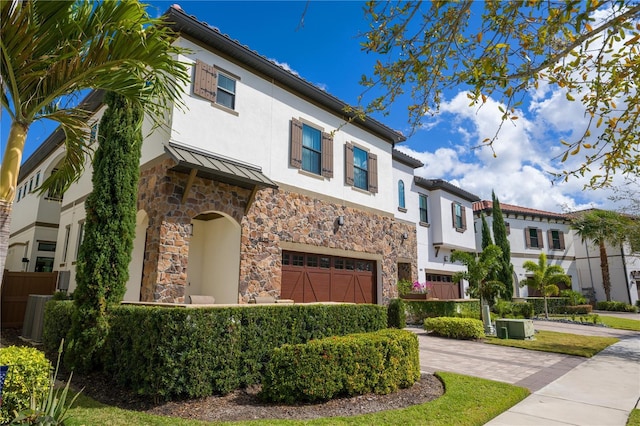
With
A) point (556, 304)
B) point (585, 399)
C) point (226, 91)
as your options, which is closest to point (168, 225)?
point (226, 91)

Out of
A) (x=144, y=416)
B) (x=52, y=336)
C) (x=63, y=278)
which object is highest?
(x=63, y=278)

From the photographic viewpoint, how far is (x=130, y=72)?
15.5 ft

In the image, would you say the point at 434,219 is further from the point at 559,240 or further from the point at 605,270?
the point at 605,270

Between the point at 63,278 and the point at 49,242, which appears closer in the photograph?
the point at 63,278

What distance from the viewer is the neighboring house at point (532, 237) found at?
31080 mm

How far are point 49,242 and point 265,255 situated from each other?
14.7 metres

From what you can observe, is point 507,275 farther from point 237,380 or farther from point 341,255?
point 237,380

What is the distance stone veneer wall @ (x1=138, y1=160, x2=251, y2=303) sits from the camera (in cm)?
934

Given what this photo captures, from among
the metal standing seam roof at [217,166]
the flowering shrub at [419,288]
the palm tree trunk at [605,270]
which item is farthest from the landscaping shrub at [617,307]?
the metal standing seam roof at [217,166]

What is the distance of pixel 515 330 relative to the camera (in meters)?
13.7

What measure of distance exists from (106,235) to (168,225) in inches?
76.2

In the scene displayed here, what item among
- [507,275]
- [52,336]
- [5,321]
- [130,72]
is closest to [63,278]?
[5,321]

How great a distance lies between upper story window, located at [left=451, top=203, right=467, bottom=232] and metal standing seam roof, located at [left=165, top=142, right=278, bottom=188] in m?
15.8

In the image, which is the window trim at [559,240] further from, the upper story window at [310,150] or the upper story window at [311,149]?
the upper story window at [311,149]
